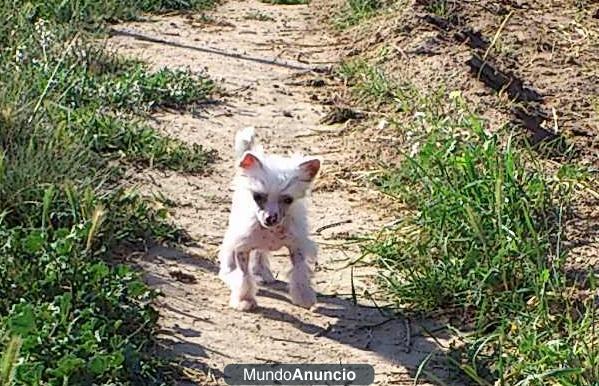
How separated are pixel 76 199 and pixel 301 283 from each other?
3.57 ft

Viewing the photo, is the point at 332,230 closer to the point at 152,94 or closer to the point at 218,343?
the point at 218,343

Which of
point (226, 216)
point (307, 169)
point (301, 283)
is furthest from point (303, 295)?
point (226, 216)

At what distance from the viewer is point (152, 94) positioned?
8.04m

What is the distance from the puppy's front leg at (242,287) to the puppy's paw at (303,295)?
0.17 metres

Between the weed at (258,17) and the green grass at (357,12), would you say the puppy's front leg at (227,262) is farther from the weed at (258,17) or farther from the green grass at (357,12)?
the weed at (258,17)

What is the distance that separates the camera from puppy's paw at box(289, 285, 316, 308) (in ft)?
17.1

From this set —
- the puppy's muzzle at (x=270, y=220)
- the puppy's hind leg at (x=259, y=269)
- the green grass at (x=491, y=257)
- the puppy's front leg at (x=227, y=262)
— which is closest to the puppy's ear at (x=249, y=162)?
the puppy's muzzle at (x=270, y=220)

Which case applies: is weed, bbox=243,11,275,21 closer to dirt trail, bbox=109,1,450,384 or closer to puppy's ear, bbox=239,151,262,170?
dirt trail, bbox=109,1,450,384

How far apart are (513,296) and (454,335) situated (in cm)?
28

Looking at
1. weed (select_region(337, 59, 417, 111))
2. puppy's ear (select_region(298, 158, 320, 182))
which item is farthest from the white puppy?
weed (select_region(337, 59, 417, 111))

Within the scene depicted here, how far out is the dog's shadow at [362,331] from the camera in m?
4.84

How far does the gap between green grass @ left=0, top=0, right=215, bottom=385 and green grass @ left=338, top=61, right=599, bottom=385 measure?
1138 millimetres

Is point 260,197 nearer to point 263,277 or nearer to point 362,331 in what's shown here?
point 263,277

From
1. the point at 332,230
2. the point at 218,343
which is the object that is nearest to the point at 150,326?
the point at 218,343
